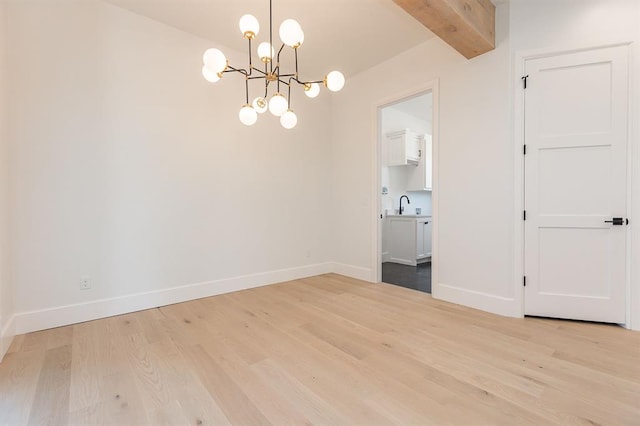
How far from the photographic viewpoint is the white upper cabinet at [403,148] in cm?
571

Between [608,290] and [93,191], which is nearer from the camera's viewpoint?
[608,290]

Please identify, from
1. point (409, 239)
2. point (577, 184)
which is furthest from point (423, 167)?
point (577, 184)

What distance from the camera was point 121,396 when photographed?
162 cm

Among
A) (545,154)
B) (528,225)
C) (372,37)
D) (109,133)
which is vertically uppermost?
(372,37)

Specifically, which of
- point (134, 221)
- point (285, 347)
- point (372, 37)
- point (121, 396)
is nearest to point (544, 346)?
point (285, 347)

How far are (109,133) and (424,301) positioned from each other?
3.73 m

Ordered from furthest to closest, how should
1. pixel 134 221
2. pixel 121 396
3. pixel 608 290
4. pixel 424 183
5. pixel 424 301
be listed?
pixel 424 183, pixel 424 301, pixel 134 221, pixel 608 290, pixel 121 396

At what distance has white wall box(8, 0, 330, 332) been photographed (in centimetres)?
250

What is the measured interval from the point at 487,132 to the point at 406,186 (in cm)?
347

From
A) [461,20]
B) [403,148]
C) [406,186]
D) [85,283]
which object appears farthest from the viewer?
[406,186]

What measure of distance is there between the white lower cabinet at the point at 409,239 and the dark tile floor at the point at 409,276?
174mm

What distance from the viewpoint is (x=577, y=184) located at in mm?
2590

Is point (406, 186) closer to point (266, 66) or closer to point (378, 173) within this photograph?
point (378, 173)

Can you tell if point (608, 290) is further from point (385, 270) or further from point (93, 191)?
point (93, 191)
